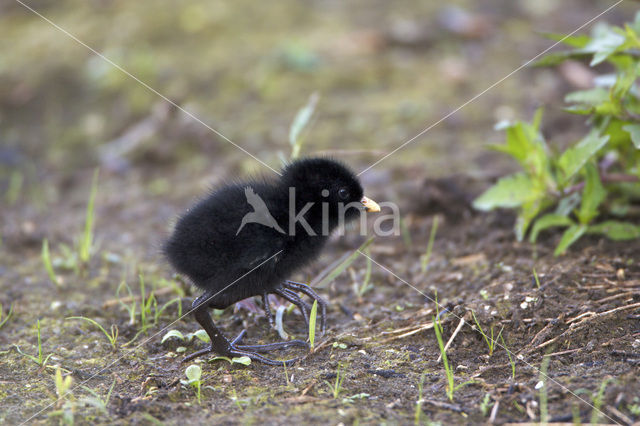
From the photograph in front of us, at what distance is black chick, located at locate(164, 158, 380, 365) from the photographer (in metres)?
3.03

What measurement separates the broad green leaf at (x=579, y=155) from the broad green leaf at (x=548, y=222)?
0.24 meters

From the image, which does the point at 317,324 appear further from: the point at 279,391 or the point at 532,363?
the point at 532,363

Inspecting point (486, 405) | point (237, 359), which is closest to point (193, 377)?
point (237, 359)

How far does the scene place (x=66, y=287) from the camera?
3.94 m

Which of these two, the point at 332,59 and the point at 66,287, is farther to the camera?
the point at 332,59

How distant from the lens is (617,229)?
11.9 ft

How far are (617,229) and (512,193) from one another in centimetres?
61

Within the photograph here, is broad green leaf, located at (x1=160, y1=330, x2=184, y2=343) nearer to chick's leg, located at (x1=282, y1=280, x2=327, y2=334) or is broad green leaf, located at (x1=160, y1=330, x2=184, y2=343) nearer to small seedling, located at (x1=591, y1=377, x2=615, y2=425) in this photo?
chick's leg, located at (x1=282, y1=280, x2=327, y2=334)

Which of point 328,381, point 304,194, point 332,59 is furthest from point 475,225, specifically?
point 332,59

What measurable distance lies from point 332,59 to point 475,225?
3.20 m

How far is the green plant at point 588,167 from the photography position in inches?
136

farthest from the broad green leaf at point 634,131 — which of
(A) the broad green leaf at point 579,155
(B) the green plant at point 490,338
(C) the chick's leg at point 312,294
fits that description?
(C) the chick's leg at point 312,294

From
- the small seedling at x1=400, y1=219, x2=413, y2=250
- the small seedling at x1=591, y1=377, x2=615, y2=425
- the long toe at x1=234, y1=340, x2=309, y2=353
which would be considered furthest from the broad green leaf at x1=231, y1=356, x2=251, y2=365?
the small seedling at x1=400, y1=219, x2=413, y2=250

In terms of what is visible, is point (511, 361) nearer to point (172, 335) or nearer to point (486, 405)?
point (486, 405)
